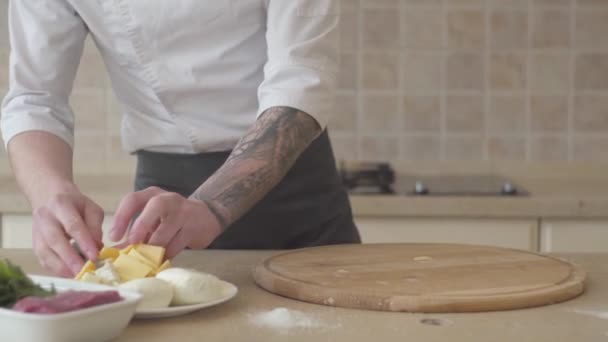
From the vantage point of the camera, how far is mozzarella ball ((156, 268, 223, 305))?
0.87m

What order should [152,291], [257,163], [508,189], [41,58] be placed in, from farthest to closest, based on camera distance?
[508,189]
[41,58]
[257,163]
[152,291]

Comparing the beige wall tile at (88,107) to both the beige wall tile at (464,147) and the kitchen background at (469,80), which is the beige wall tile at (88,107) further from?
the beige wall tile at (464,147)

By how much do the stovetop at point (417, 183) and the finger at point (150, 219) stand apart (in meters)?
1.00

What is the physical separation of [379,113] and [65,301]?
1.62 meters

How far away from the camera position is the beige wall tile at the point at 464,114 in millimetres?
2307

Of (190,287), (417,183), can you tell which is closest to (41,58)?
(190,287)

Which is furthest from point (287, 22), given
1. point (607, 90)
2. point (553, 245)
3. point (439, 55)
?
point (607, 90)

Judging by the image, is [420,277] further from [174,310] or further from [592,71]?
[592,71]

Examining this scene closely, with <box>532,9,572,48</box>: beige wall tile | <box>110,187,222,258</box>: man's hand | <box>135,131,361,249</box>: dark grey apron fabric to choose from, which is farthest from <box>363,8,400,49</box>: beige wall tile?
<box>110,187,222,258</box>: man's hand

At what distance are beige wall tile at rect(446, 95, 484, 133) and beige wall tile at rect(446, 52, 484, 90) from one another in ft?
Answer: 0.09

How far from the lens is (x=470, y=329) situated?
2.76 ft

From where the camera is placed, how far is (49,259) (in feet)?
3.39

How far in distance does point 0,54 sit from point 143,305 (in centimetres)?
164

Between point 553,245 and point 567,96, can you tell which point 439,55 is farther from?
point 553,245
